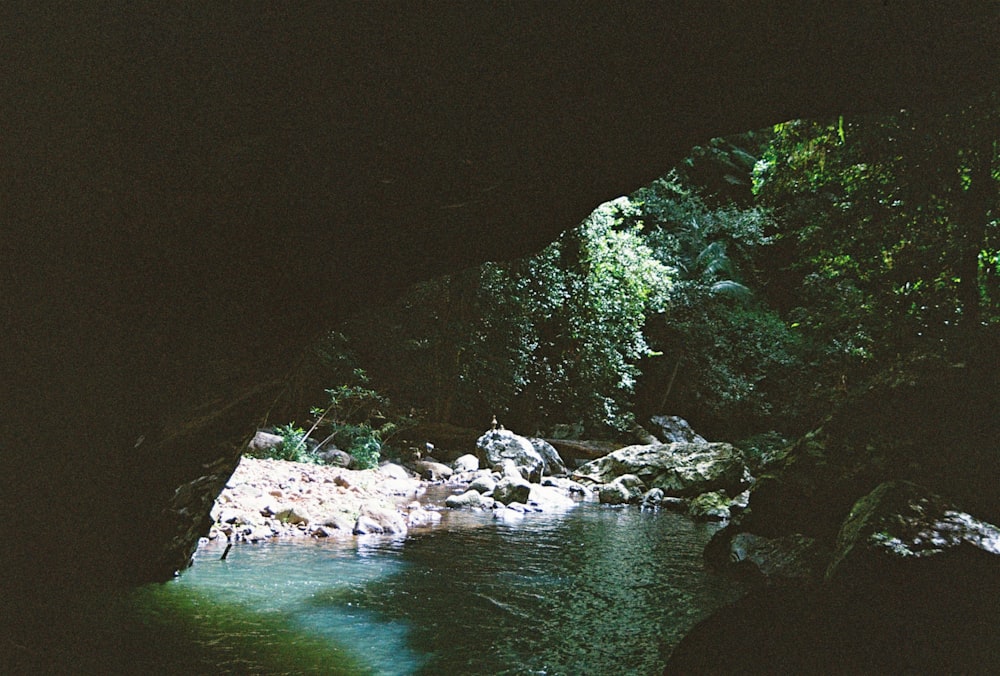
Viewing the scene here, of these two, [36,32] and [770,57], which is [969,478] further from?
[36,32]

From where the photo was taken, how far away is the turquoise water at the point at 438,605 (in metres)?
4.35

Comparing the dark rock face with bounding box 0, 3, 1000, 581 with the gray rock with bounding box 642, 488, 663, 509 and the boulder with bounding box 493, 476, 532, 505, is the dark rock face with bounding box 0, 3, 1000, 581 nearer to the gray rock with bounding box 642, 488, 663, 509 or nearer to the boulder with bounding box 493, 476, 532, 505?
the boulder with bounding box 493, 476, 532, 505

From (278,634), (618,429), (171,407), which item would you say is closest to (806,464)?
(278,634)

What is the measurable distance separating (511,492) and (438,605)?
613 cm

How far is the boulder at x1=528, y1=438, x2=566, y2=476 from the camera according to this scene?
16125 mm

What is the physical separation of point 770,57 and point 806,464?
227 inches

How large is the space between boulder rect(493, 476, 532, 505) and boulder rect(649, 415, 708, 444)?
410 inches

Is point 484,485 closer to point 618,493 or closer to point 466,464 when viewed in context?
point 466,464

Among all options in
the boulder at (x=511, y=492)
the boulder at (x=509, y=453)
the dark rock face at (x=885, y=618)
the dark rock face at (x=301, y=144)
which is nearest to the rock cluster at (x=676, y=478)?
the boulder at (x=509, y=453)

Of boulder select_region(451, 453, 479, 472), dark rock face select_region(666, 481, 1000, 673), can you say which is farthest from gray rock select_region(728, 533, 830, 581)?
boulder select_region(451, 453, 479, 472)

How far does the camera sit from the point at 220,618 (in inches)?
190

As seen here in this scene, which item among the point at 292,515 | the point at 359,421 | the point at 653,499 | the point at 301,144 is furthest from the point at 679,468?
the point at 301,144

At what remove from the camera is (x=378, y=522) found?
8625mm

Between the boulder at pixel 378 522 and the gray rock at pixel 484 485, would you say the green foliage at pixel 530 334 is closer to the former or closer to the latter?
the gray rock at pixel 484 485
